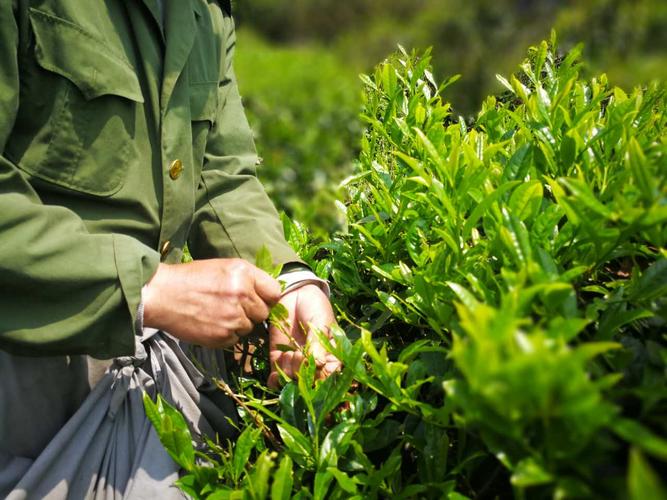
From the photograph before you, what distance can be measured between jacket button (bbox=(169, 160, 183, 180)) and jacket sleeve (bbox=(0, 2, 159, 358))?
31 cm

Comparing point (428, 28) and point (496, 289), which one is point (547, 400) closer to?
point (496, 289)

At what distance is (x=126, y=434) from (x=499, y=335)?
106cm

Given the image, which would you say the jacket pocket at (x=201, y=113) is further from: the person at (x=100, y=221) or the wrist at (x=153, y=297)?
the wrist at (x=153, y=297)

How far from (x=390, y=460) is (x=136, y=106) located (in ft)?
3.23

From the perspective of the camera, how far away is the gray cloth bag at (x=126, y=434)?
54.1 inches

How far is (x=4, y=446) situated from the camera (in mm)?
1446

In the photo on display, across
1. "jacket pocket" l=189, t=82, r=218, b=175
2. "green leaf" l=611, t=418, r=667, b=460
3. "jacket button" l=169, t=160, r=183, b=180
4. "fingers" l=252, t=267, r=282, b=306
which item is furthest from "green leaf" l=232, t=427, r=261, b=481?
"jacket pocket" l=189, t=82, r=218, b=175

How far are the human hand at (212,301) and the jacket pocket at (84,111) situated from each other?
0.29 metres

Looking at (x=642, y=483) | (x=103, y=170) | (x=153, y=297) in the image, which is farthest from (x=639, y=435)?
(x=103, y=170)

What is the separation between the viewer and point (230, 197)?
192 cm

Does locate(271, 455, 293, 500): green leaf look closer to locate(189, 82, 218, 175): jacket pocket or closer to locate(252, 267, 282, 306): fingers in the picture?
locate(252, 267, 282, 306): fingers

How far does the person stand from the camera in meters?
1.31

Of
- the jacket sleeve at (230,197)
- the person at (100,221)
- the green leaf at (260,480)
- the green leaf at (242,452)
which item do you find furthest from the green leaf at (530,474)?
the jacket sleeve at (230,197)

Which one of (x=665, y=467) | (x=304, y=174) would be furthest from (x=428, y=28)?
(x=665, y=467)
